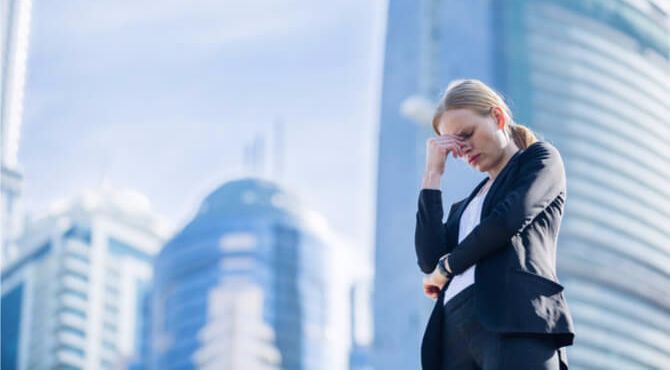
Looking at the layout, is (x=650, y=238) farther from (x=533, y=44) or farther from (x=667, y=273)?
(x=533, y=44)

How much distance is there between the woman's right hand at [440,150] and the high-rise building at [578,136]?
55960mm

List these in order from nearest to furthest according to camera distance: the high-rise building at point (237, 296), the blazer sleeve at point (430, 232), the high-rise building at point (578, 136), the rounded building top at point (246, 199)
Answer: the blazer sleeve at point (430, 232)
the high-rise building at point (578, 136)
the high-rise building at point (237, 296)
the rounded building top at point (246, 199)

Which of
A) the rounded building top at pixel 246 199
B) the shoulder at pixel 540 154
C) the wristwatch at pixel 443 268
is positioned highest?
the rounded building top at pixel 246 199

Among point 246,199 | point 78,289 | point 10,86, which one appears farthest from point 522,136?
point 78,289

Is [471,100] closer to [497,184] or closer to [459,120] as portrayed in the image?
[459,120]

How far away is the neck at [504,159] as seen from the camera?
2.68 m

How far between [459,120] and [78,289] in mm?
103447

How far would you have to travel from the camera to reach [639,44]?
219ft

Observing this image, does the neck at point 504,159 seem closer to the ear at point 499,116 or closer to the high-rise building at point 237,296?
the ear at point 499,116

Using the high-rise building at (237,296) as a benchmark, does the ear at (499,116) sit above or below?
below

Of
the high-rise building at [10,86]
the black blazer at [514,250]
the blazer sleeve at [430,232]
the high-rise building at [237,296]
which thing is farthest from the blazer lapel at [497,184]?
the high-rise building at [237,296]

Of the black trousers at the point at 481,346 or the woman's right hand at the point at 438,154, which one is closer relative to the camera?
the black trousers at the point at 481,346

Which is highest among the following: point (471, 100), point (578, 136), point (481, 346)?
point (578, 136)

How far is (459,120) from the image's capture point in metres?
2.59
